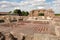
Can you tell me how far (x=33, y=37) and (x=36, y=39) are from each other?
10.0 inches

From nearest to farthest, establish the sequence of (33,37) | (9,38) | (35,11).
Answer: (33,37) < (9,38) < (35,11)

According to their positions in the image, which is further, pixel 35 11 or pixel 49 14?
pixel 35 11

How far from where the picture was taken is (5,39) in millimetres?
5633

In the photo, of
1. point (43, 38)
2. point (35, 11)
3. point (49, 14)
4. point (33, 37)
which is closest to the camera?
point (43, 38)

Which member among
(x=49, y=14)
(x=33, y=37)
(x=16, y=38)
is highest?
(x=33, y=37)

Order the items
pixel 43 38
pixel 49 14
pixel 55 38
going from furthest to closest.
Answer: pixel 49 14 < pixel 43 38 < pixel 55 38

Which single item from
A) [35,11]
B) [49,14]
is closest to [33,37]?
[49,14]

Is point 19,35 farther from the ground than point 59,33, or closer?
closer

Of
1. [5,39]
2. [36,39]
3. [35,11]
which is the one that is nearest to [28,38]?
[36,39]

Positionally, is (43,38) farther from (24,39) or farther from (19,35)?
(19,35)

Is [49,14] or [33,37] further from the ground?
[33,37]

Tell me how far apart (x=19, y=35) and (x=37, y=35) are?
184 cm

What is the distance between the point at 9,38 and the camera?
5.48 m

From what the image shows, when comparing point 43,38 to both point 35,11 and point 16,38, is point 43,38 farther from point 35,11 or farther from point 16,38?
point 35,11
